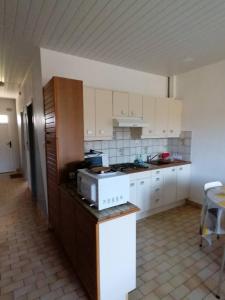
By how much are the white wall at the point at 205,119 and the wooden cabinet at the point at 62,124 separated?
7.50 ft

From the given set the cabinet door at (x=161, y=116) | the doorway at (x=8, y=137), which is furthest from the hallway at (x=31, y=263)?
the doorway at (x=8, y=137)

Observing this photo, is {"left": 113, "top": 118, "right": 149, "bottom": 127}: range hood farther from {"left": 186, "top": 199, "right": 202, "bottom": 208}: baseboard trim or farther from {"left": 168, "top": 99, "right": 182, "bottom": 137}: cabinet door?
{"left": 186, "top": 199, "right": 202, "bottom": 208}: baseboard trim

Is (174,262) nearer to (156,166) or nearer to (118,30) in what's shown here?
(156,166)

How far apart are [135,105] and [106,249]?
2289 millimetres

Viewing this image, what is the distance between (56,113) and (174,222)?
8.03 feet

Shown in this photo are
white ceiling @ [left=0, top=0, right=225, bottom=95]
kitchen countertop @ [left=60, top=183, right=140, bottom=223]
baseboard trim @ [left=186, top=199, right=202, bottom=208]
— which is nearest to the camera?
kitchen countertop @ [left=60, top=183, right=140, bottom=223]

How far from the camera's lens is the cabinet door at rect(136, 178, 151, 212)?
2.86 m

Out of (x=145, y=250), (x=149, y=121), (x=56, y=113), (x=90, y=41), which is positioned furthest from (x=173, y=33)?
(x=145, y=250)

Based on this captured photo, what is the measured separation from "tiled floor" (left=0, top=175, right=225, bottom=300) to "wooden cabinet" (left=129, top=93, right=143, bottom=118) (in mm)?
1795

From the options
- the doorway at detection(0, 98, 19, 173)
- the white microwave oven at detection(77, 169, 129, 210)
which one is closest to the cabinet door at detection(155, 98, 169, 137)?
the white microwave oven at detection(77, 169, 129, 210)

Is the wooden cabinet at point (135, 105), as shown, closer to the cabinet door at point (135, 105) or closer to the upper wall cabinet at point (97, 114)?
the cabinet door at point (135, 105)

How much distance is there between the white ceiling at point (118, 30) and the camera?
1639 mm

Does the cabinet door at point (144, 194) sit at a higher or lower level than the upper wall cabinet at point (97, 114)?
lower

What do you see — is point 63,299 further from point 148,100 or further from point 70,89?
point 148,100
